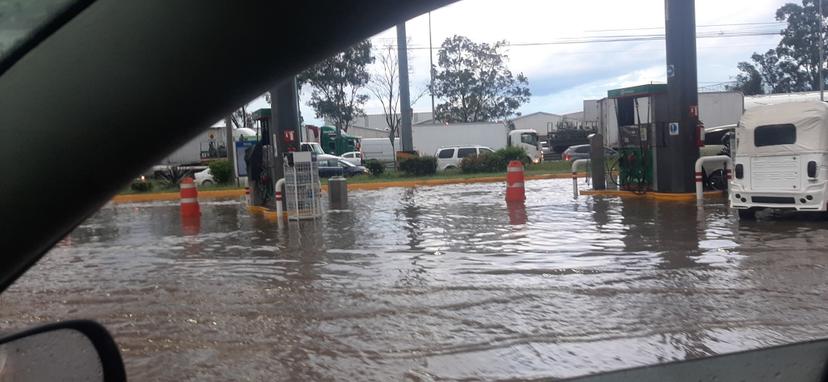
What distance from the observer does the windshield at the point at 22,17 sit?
1.64 metres

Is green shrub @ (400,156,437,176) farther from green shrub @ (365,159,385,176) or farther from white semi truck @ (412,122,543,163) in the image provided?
white semi truck @ (412,122,543,163)

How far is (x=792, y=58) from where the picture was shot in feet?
157

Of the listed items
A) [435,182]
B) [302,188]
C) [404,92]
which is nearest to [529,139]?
[404,92]

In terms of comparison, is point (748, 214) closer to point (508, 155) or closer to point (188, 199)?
point (188, 199)

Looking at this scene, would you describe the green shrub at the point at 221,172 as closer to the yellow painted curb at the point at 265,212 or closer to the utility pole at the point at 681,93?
the yellow painted curb at the point at 265,212

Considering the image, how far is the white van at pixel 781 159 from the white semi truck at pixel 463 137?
27223mm

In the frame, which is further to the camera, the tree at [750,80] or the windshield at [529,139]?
the tree at [750,80]

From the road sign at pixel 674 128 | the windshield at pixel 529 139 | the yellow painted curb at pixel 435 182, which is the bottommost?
the yellow painted curb at pixel 435 182

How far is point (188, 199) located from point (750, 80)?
46.1 metres

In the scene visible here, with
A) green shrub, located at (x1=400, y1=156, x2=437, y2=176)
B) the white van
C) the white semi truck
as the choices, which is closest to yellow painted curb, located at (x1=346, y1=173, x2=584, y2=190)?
green shrub, located at (x1=400, y1=156, x2=437, y2=176)

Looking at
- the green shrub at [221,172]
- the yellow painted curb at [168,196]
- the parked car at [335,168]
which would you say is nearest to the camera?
the yellow painted curb at [168,196]

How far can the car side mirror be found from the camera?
87.7 inches

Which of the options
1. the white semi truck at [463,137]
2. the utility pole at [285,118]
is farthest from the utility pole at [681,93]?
the white semi truck at [463,137]

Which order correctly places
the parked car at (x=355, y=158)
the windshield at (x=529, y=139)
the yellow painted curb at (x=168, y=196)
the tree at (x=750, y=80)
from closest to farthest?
the yellow painted curb at (x=168, y=196)
the parked car at (x=355, y=158)
the windshield at (x=529, y=139)
the tree at (x=750, y=80)
